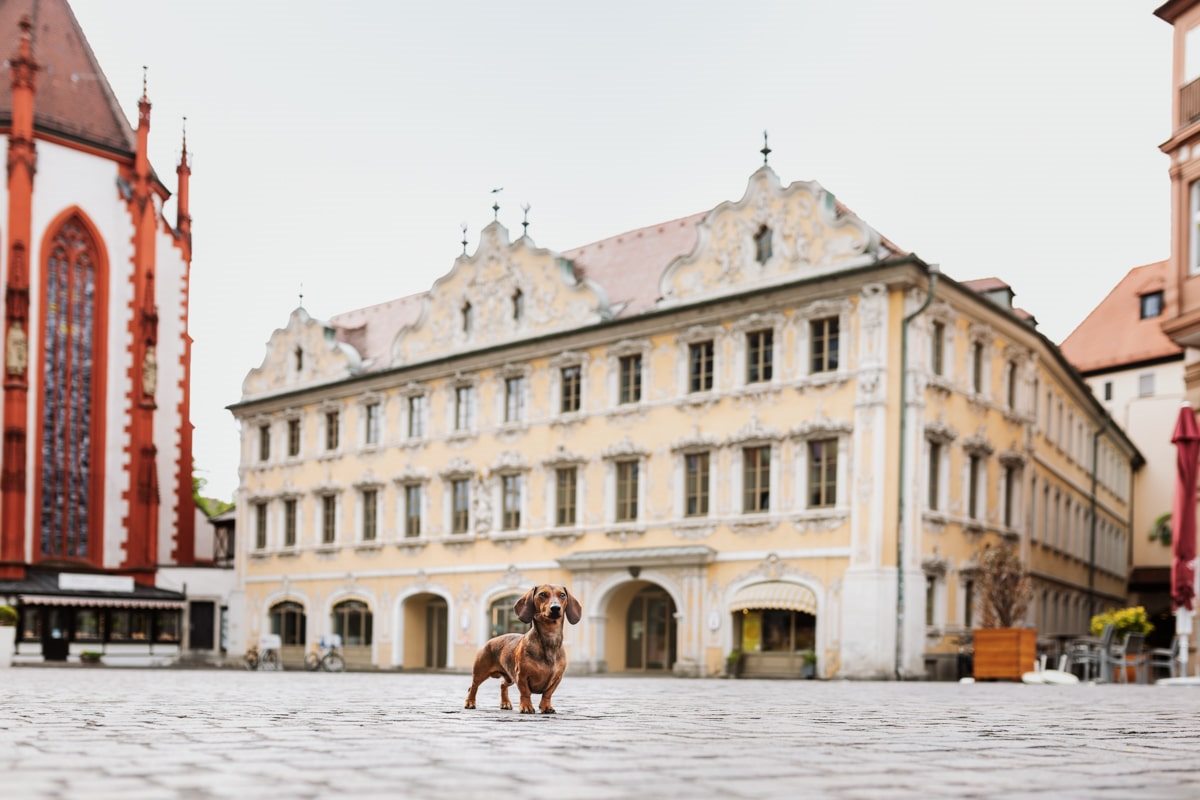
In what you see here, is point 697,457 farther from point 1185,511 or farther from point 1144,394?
point 1144,394

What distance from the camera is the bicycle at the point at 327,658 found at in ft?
130

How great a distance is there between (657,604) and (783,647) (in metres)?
4.68

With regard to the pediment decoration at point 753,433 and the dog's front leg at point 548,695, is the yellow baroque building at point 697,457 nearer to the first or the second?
the pediment decoration at point 753,433

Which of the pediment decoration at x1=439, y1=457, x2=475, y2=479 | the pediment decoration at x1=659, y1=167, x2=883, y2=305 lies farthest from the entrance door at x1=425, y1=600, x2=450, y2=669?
the pediment decoration at x1=659, y1=167, x2=883, y2=305

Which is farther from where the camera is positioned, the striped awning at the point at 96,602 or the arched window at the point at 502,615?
the striped awning at the point at 96,602

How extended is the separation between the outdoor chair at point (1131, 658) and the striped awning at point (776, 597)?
6182 mm

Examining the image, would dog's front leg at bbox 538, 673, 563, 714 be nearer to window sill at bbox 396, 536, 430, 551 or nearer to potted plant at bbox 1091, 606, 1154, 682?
potted plant at bbox 1091, 606, 1154, 682

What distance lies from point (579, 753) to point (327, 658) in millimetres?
34366

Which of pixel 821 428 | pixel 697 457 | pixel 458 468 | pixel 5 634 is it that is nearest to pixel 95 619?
pixel 458 468

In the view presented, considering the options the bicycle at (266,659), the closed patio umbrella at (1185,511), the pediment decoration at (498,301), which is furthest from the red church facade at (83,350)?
the closed patio umbrella at (1185,511)

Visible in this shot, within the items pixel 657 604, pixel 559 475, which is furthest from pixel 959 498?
pixel 559 475

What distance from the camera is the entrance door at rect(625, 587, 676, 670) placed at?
1374 inches

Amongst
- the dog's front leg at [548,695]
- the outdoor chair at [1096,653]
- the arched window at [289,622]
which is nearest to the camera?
the dog's front leg at [548,695]

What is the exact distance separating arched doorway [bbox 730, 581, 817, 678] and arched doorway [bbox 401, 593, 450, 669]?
1154cm
